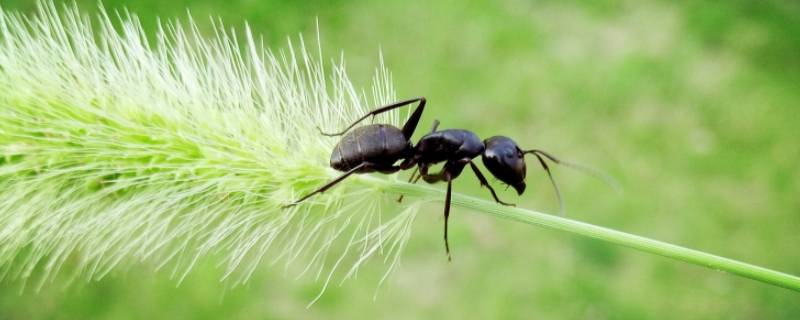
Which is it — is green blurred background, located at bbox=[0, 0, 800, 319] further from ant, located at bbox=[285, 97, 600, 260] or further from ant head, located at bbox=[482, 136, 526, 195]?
ant head, located at bbox=[482, 136, 526, 195]

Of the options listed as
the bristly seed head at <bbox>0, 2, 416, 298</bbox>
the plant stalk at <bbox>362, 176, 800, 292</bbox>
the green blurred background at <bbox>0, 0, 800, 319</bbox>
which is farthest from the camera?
the green blurred background at <bbox>0, 0, 800, 319</bbox>

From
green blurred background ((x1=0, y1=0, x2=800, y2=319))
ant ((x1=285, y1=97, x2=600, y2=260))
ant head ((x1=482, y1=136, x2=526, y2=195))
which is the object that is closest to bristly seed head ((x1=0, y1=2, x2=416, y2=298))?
ant ((x1=285, y1=97, x2=600, y2=260))

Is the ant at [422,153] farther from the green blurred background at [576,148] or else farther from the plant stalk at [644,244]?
the green blurred background at [576,148]

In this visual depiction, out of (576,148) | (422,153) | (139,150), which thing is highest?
(139,150)

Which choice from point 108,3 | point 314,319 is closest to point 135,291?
point 314,319

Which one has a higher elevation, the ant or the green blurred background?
the ant

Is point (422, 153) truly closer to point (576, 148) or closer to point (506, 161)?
point (506, 161)

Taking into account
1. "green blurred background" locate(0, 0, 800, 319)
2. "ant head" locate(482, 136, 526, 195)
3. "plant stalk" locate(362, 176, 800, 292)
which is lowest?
"green blurred background" locate(0, 0, 800, 319)

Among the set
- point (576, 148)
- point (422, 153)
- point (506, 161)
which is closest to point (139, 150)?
point (422, 153)

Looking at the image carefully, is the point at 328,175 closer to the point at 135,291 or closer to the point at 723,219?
Answer: the point at 135,291
